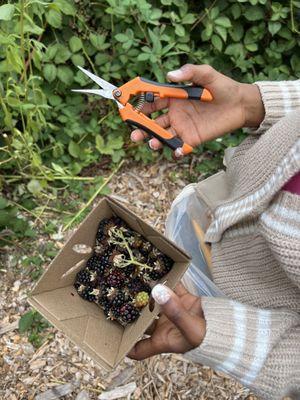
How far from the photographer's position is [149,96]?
1007 mm

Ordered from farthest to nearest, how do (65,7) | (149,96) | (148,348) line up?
(65,7)
(149,96)
(148,348)

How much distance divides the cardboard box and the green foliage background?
425mm

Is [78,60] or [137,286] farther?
[78,60]

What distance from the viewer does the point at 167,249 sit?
91cm

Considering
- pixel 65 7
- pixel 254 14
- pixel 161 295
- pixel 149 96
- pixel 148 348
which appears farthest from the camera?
pixel 254 14

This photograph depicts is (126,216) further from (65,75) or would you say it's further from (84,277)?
(65,75)

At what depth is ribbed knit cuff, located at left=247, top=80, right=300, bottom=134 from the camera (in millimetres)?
981

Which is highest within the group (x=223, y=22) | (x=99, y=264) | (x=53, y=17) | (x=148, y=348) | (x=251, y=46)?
(x=53, y=17)

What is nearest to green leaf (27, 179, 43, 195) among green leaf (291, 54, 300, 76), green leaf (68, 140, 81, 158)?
green leaf (68, 140, 81, 158)

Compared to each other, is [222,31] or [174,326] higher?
[222,31]

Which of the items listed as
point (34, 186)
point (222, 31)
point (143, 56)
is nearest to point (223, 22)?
point (222, 31)

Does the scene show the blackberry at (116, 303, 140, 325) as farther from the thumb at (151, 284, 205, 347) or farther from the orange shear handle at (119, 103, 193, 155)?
the orange shear handle at (119, 103, 193, 155)

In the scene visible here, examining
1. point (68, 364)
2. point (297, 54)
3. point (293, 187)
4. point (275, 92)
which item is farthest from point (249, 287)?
point (297, 54)

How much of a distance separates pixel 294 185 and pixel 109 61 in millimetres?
826
